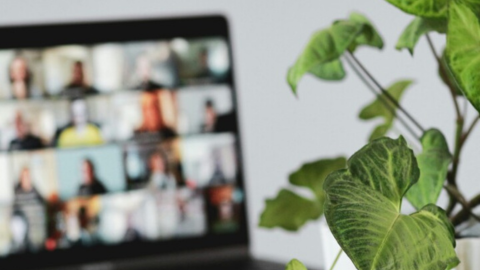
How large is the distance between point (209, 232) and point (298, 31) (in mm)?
545

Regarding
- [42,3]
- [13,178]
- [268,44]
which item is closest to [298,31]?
[268,44]

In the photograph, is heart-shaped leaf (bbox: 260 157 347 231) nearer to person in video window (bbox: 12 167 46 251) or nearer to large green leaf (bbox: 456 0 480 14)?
large green leaf (bbox: 456 0 480 14)

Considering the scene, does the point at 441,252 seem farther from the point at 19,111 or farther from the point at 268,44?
the point at 268,44

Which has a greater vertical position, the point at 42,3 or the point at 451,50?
the point at 42,3

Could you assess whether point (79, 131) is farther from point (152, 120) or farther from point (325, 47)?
point (325, 47)

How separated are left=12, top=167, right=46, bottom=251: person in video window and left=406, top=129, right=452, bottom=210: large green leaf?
1.83 feet

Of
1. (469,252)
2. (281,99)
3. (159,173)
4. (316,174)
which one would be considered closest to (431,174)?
(469,252)

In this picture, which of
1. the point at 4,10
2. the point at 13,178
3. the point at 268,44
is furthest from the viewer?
the point at 268,44

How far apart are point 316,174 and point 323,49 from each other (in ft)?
0.45

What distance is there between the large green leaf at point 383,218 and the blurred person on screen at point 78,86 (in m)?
0.60

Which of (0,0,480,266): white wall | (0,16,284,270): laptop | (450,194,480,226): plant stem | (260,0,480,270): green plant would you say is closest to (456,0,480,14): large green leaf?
(260,0,480,270): green plant

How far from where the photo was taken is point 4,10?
1.16m

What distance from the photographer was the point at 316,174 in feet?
1.63

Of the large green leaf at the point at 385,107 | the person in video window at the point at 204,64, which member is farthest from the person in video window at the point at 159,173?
the large green leaf at the point at 385,107
